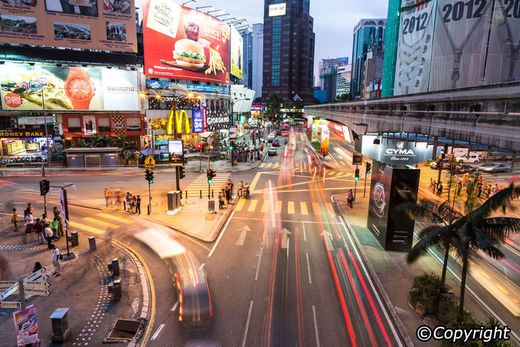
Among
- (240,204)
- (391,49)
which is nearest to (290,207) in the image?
(240,204)

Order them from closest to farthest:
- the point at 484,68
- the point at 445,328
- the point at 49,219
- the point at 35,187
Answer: the point at 445,328 < the point at 49,219 < the point at 35,187 < the point at 484,68

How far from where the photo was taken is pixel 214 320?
12.7 meters

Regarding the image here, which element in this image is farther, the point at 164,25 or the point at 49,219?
the point at 164,25

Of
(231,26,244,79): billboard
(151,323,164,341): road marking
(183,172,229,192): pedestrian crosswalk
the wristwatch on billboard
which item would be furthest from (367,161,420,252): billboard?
(231,26,244,79): billboard

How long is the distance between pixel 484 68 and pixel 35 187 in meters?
51.6

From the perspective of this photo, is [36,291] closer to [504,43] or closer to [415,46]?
[504,43]

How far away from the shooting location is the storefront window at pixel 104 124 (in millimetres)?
54156

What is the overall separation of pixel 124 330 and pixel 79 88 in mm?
48990

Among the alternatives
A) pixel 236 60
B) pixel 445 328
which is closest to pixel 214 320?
pixel 445 328

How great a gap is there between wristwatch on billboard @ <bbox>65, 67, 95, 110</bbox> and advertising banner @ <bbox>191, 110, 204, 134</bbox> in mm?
16570

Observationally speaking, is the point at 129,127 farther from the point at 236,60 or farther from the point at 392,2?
the point at 392,2

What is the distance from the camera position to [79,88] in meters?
51.0

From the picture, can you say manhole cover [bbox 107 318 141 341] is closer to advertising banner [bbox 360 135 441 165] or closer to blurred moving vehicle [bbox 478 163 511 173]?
advertising banner [bbox 360 135 441 165]

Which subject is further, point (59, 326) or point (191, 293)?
point (191, 293)
